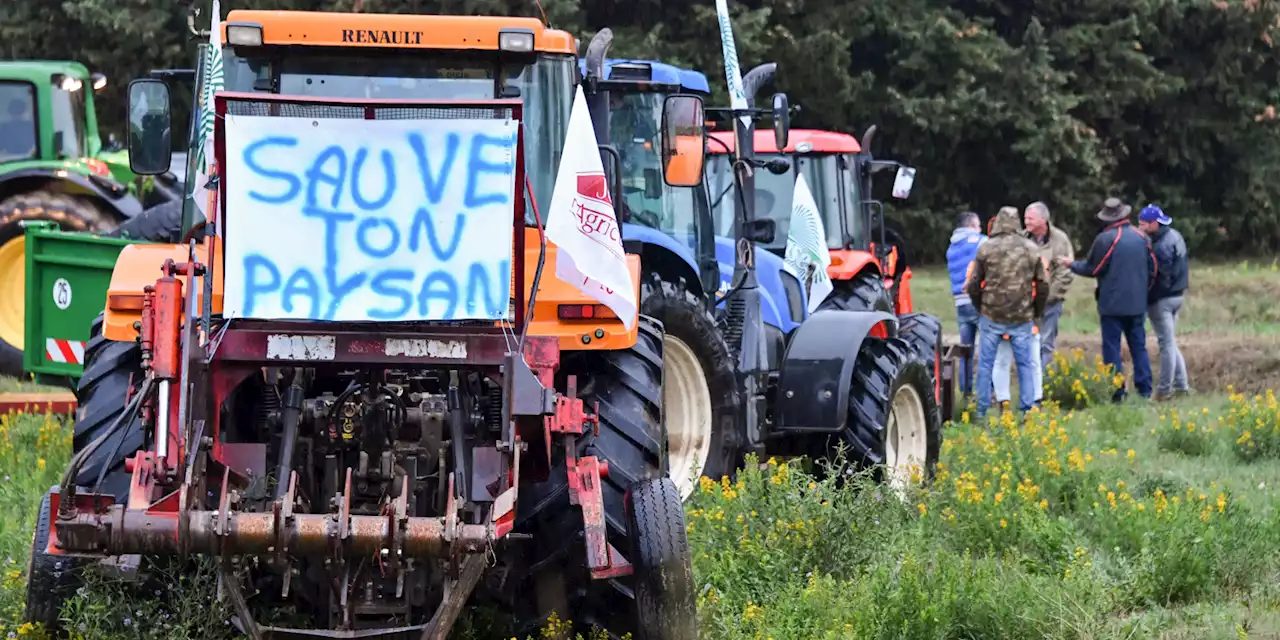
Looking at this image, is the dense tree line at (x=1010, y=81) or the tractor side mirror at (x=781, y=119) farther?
the dense tree line at (x=1010, y=81)

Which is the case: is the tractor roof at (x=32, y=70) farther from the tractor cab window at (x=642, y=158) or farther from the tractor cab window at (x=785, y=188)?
the tractor cab window at (x=642, y=158)

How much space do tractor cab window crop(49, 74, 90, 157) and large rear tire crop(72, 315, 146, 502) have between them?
8.84 meters

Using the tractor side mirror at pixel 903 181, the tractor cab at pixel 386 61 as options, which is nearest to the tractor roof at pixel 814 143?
the tractor side mirror at pixel 903 181

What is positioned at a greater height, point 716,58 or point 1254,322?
point 716,58

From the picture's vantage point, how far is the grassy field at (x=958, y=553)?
6258 mm

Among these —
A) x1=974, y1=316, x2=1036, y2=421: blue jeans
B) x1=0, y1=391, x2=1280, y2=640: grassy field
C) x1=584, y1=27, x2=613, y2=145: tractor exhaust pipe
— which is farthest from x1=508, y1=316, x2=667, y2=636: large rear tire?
x1=974, y1=316, x2=1036, y2=421: blue jeans

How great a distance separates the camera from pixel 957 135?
26.9m

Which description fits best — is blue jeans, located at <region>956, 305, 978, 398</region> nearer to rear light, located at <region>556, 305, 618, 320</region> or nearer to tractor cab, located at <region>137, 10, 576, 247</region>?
tractor cab, located at <region>137, 10, 576, 247</region>

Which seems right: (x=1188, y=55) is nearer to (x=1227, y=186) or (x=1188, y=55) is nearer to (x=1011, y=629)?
(x=1227, y=186)

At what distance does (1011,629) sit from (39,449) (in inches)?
239

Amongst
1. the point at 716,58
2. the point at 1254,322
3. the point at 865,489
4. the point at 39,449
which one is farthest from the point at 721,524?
the point at 716,58

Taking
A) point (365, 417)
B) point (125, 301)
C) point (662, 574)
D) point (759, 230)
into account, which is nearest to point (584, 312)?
point (365, 417)

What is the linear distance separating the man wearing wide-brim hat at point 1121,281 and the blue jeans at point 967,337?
0.97 meters

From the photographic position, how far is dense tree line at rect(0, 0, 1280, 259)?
80.1 ft
